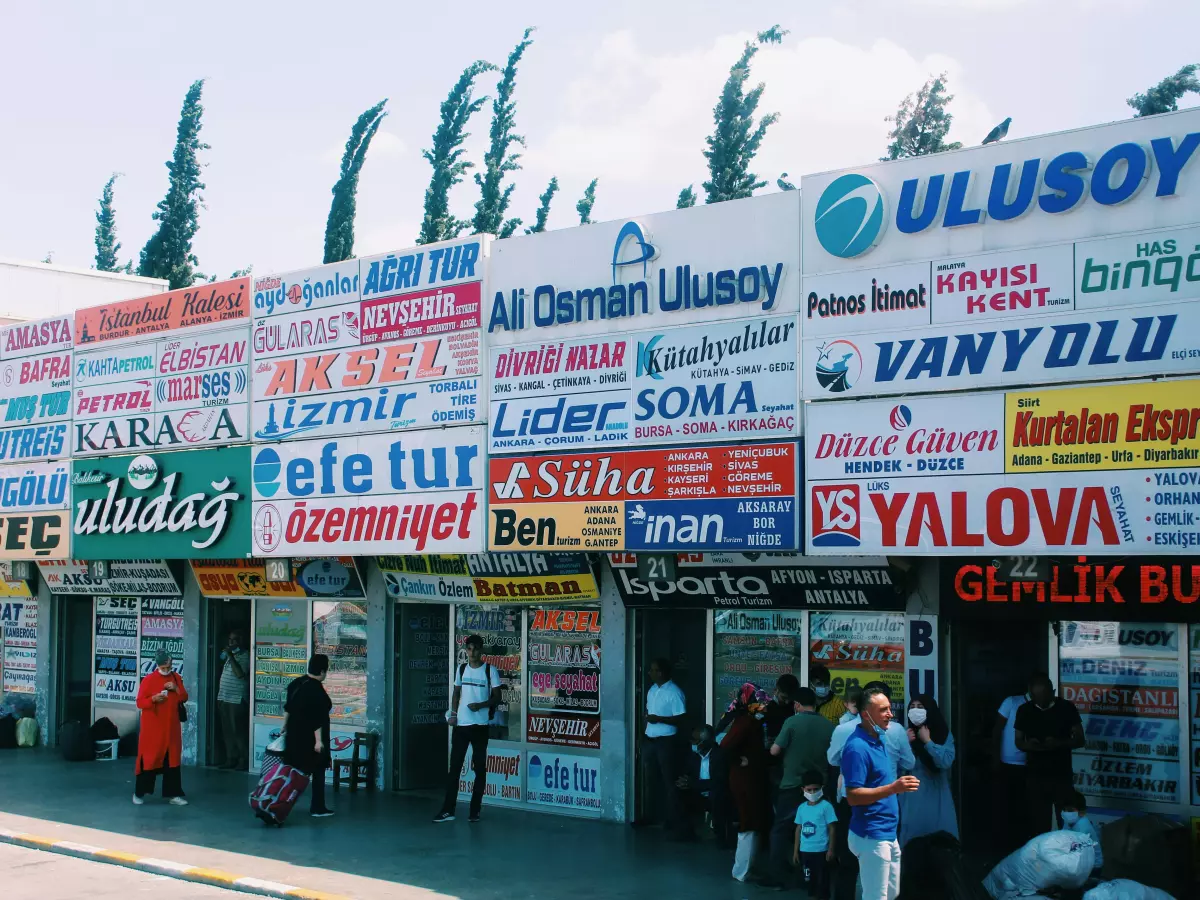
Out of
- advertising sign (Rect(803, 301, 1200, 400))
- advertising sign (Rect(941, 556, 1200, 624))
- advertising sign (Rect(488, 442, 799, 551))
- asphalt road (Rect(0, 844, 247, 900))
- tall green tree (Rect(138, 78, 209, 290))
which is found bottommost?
asphalt road (Rect(0, 844, 247, 900))

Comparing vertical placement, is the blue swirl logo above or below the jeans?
above

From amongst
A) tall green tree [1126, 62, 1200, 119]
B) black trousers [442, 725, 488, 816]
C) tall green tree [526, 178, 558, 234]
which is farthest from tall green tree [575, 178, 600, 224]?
black trousers [442, 725, 488, 816]

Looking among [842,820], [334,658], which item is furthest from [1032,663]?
[334,658]

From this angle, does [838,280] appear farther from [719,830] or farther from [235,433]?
[235,433]

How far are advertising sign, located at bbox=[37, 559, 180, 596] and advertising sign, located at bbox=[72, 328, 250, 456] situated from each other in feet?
6.10

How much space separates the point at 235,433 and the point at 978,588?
9.26 m

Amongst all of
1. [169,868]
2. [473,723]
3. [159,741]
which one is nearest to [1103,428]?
[473,723]

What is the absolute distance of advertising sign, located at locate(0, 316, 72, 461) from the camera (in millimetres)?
18906

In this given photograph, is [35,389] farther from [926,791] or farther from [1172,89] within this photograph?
[1172,89]

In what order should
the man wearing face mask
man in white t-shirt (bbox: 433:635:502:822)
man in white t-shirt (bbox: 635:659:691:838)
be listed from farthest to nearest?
man in white t-shirt (bbox: 433:635:502:822) < man in white t-shirt (bbox: 635:659:691:838) < the man wearing face mask

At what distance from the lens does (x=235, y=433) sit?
16.5 metres

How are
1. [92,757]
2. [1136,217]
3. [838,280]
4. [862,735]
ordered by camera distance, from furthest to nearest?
[92,757]
[838,280]
[1136,217]
[862,735]

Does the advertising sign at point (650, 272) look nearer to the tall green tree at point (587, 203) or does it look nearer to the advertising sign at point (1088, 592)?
the advertising sign at point (1088, 592)

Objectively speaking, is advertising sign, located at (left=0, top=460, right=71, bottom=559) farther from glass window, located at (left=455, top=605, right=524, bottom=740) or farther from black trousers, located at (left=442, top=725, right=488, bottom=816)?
black trousers, located at (left=442, top=725, right=488, bottom=816)
